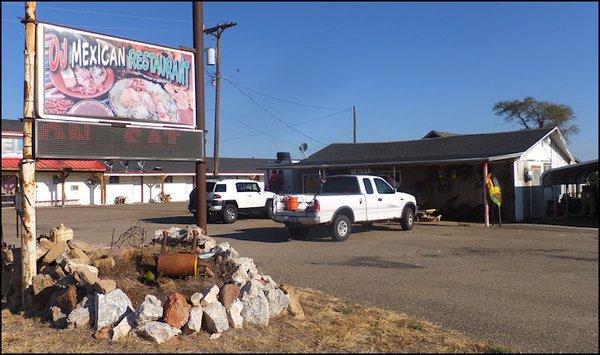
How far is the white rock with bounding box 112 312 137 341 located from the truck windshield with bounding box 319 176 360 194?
11.7 m

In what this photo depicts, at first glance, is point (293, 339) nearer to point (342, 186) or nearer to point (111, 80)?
point (111, 80)

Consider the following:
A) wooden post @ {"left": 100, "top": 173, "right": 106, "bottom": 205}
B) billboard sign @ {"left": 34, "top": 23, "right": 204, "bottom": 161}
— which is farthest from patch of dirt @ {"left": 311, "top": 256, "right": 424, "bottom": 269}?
wooden post @ {"left": 100, "top": 173, "right": 106, "bottom": 205}

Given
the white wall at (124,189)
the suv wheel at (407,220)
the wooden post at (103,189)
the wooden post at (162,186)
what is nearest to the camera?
the suv wheel at (407,220)

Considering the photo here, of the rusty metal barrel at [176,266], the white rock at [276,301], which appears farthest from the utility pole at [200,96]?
the white rock at [276,301]

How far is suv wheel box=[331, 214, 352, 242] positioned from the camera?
15984 mm

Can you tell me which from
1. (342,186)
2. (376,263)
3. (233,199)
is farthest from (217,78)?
(376,263)

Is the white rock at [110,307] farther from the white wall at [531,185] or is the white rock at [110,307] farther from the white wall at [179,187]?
the white wall at [179,187]

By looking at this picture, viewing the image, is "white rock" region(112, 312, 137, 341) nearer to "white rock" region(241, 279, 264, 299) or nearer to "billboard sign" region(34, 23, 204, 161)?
"white rock" region(241, 279, 264, 299)

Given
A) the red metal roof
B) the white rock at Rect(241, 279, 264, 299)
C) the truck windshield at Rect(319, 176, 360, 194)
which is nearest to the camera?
the white rock at Rect(241, 279, 264, 299)

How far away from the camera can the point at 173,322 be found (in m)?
6.04

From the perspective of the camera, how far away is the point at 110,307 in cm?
629

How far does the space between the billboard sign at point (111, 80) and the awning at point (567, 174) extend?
16.2 meters

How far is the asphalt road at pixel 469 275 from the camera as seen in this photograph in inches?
258

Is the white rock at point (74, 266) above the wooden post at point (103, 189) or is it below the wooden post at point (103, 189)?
below
